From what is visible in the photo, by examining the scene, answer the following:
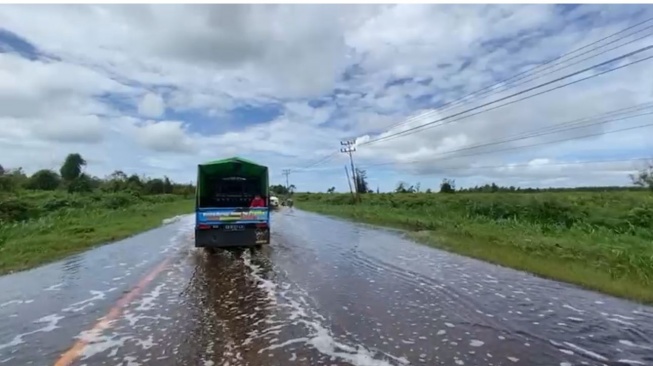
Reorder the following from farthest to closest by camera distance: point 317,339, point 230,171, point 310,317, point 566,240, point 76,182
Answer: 1. point 76,182
2. point 230,171
3. point 566,240
4. point 310,317
5. point 317,339

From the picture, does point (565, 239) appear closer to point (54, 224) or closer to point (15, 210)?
point (54, 224)

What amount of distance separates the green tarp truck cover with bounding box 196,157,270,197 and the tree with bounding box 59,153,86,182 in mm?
66311

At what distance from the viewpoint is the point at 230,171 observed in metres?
16.9

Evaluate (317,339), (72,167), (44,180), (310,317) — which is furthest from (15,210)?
(72,167)

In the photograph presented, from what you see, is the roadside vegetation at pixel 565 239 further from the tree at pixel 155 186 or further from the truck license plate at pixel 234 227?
the tree at pixel 155 186

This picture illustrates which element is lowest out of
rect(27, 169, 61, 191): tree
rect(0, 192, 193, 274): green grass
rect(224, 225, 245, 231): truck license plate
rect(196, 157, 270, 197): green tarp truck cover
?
rect(0, 192, 193, 274): green grass

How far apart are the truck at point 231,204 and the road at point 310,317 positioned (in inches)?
118

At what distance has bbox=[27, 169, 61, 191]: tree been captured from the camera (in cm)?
6201

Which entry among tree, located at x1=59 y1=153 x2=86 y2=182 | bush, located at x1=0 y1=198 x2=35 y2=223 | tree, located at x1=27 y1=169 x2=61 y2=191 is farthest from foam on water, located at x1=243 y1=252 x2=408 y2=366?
tree, located at x1=59 y1=153 x2=86 y2=182

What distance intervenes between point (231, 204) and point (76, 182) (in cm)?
5304

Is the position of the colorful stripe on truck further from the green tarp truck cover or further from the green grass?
the green grass

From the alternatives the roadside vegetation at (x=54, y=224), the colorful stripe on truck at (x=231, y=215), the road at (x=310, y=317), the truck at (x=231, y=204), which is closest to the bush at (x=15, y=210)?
the roadside vegetation at (x=54, y=224)

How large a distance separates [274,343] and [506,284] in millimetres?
5925

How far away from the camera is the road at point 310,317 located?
5.14 m
